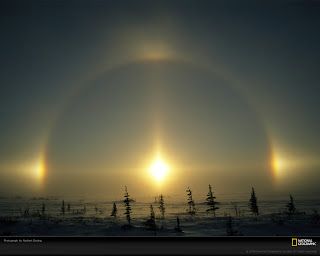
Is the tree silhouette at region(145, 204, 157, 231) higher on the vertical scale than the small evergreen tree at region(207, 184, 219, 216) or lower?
lower

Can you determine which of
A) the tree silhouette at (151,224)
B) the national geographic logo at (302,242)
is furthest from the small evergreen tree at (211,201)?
the national geographic logo at (302,242)

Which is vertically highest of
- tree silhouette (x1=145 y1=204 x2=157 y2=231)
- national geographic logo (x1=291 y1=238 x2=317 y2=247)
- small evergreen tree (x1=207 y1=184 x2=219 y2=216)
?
small evergreen tree (x1=207 y1=184 x2=219 y2=216)

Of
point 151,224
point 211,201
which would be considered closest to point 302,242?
point 151,224

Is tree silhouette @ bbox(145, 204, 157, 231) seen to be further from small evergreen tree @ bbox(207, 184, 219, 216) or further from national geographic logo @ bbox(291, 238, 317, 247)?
small evergreen tree @ bbox(207, 184, 219, 216)

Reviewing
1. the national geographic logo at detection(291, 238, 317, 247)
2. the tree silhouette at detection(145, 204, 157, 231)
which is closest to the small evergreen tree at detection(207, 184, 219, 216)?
the tree silhouette at detection(145, 204, 157, 231)

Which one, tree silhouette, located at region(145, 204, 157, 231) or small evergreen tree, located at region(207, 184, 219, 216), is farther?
small evergreen tree, located at region(207, 184, 219, 216)

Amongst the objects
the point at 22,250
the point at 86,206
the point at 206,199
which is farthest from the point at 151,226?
the point at 206,199

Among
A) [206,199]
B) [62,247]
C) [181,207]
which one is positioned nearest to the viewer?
[62,247]

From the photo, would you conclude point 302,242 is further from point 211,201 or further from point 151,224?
point 211,201

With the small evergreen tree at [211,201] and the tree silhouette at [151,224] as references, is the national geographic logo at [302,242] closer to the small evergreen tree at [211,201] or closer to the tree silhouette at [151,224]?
the tree silhouette at [151,224]

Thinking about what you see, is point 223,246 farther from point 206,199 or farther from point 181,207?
point 206,199

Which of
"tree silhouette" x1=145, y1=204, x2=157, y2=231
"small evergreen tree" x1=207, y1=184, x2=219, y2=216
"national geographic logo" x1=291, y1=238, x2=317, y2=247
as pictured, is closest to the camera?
"national geographic logo" x1=291, y1=238, x2=317, y2=247
